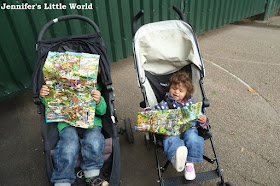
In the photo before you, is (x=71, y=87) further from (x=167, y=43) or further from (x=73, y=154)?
(x=167, y=43)

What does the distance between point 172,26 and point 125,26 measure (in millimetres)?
1992

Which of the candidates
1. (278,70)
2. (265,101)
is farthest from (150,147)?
(278,70)

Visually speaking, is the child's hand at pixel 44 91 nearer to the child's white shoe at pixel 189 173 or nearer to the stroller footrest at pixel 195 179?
the stroller footrest at pixel 195 179

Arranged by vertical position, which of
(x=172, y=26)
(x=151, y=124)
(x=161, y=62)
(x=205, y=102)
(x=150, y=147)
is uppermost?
(x=172, y=26)

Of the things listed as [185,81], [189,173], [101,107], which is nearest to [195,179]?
[189,173]

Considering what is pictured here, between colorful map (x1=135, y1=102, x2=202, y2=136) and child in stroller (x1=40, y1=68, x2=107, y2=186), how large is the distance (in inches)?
18.5

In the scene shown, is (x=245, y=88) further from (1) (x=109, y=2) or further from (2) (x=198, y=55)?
(1) (x=109, y=2)

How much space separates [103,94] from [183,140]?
107 cm

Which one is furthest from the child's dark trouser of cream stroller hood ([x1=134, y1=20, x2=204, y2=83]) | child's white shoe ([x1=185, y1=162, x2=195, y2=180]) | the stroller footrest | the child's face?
cream stroller hood ([x1=134, y1=20, x2=204, y2=83])

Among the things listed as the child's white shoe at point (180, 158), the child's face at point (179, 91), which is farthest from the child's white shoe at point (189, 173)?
the child's face at point (179, 91)

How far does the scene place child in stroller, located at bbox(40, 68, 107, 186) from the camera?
197 cm

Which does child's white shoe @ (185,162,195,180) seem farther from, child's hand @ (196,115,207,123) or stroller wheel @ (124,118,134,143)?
stroller wheel @ (124,118,134,143)

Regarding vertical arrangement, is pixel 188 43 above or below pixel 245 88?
above

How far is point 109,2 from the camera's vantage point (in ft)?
13.3
